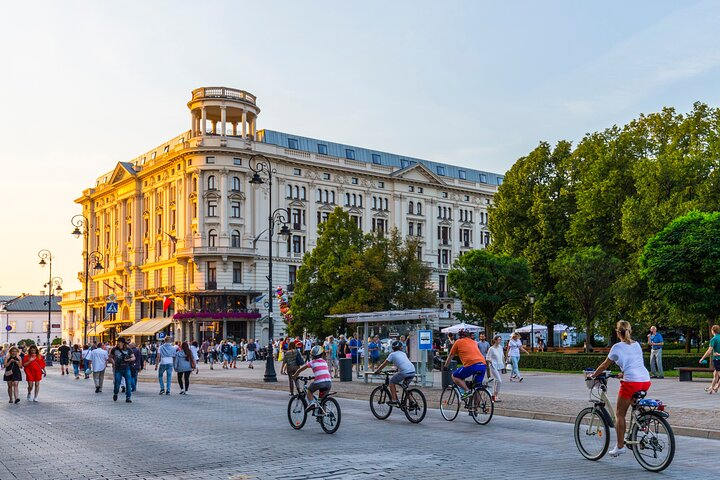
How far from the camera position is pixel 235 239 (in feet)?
259

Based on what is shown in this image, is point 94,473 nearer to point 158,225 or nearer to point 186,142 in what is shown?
point 186,142

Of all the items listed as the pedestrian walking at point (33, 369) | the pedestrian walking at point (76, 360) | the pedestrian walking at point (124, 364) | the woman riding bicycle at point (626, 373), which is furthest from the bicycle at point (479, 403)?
the pedestrian walking at point (76, 360)

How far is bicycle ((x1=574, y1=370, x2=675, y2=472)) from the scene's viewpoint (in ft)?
34.2

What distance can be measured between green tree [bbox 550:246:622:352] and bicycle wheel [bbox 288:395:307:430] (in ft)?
105

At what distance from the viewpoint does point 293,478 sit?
32.4 ft

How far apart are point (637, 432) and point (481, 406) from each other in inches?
224

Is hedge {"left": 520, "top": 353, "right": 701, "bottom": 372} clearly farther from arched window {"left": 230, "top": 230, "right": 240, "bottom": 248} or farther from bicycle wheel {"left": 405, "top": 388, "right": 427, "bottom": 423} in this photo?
arched window {"left": 230, "top": 230, "right": 240, "bottom": 248}

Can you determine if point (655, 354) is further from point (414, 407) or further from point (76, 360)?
point (76, 360)

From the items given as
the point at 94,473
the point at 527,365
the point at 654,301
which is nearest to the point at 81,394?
the point at 94,473

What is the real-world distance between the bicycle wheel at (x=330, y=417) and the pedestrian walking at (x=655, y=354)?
17.8 metres

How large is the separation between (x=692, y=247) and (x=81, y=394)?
87.7 ft

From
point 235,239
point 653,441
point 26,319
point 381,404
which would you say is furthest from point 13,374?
point 26,319

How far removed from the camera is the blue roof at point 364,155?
8781 cm

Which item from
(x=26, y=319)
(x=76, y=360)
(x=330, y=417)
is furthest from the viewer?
(x=26, y=319)
